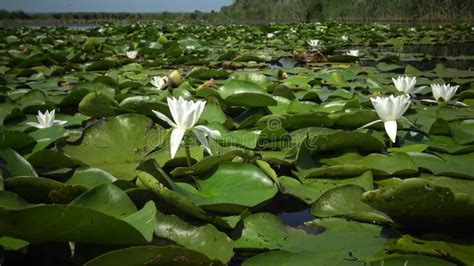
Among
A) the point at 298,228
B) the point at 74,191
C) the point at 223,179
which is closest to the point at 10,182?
the point at 74,191

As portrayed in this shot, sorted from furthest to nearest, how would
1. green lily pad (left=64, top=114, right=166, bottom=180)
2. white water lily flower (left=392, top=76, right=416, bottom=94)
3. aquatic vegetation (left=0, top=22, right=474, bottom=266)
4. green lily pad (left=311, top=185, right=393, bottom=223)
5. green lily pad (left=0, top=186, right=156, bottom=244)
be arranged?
white water lily flower (left=392, top=76, right=416, bottom=94)
green lily pad (left=64, top=114, right=166, bottom=180)
green lily pad (left=311, top=185, right=393, bottom=223)
aquatic vegetation (left=0, top=22, right=474, bottom=266)
green lily pad (left=0, top=186, right=156, bottom=244)

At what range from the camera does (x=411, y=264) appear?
71cm

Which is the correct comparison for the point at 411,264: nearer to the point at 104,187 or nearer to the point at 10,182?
the point at 104,187

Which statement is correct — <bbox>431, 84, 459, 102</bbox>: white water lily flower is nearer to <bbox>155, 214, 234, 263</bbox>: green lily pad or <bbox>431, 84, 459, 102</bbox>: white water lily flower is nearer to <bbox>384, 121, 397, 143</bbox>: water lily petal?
<bbox>384, 121, 397, 143</bbox>: water lily petal

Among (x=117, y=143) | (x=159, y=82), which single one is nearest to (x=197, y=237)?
(x=117, y=143)

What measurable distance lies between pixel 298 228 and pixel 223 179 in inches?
10.5

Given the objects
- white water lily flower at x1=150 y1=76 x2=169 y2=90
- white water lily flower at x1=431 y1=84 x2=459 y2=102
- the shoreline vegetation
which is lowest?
white water lily flower at x1=150 y1=76 x2=169 y2=90

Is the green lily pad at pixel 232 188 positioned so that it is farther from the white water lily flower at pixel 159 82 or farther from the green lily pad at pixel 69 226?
the white water lily flower at pixel 159 82

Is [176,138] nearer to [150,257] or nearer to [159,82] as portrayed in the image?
[150,257]

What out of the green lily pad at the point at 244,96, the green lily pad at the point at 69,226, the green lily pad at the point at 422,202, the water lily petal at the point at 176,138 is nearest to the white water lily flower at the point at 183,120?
the water lily petal at the point at 176,138

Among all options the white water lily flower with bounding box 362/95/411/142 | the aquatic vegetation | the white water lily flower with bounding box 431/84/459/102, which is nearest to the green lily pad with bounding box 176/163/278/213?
the aquatic vegetation

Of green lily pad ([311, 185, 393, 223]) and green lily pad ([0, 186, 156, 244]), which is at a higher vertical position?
green lily pad ([0, 186, 156, 244])


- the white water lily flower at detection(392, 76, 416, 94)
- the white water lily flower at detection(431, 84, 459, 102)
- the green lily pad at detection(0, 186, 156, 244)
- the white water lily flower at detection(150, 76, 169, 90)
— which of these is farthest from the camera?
the white water lily flower at detection(150, 76, 169, 90)
